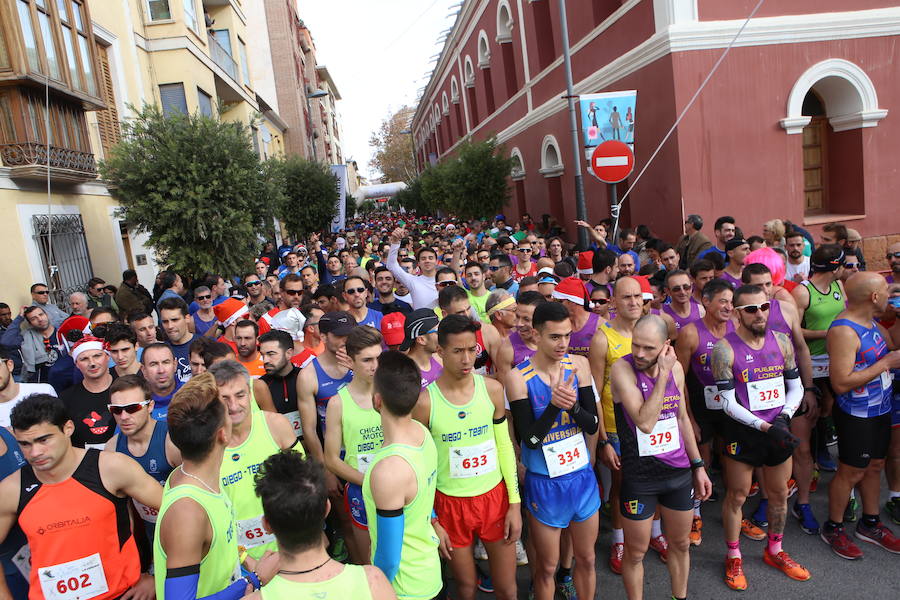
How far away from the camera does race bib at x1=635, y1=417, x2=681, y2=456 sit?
3369mm

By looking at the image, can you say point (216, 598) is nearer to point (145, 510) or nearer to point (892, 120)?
point (145, 510)

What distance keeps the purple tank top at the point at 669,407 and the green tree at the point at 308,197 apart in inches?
924

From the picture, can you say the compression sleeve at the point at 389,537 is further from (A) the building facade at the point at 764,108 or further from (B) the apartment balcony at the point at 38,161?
(B) the apartment balcony at the point at 38,161

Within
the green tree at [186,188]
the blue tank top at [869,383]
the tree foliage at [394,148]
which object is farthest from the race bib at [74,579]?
the tree foliage at [394,148]

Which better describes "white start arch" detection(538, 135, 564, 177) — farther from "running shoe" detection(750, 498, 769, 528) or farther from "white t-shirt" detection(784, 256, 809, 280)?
"running shoe" detection(750, 498, 769, 528)

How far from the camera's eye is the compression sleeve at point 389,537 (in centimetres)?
244

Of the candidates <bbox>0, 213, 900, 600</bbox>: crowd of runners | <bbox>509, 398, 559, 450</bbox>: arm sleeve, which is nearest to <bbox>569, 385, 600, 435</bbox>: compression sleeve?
<bbox>0, 213, 900, 600</bbox>: crowd of runners

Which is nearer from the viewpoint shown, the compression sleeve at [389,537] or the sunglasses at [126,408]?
the compression sleeve at [389,537]

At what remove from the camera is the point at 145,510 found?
317 centimetres

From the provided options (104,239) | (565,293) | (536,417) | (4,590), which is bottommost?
(4,590)

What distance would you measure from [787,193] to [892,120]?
233 cm

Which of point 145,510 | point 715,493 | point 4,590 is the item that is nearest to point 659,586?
point 715,493

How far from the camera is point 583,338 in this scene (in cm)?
470

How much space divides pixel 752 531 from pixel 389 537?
10.5ft
